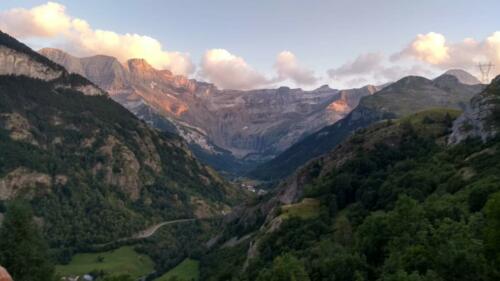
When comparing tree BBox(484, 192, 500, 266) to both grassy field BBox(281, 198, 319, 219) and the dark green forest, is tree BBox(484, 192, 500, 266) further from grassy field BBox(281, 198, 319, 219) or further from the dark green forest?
grassy field BBox(281, 198, 319, 219)

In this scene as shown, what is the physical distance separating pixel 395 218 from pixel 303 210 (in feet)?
245

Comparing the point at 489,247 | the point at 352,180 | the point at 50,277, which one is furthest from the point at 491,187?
the point at 50,277

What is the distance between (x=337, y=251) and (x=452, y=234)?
121 feet

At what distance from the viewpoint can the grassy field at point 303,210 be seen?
155500mm

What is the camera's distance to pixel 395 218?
89000mm

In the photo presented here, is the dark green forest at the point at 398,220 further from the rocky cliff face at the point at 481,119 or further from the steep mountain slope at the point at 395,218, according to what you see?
the rocky cliff face at the point at 481,119

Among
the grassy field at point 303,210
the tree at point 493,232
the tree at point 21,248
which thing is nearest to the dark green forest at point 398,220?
the tree at point 493,232

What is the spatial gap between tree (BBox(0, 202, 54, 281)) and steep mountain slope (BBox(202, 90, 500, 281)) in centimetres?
4747

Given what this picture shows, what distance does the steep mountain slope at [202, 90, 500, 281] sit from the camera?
66.7m

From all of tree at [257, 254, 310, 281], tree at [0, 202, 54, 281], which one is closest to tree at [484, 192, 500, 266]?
tree at [257, 254, 310, 281]

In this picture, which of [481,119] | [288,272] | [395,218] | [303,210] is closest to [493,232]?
[395,218]

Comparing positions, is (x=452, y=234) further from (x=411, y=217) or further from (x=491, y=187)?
(x=491, y=187)

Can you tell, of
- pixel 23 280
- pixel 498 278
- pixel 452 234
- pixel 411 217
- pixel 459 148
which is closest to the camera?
pixel 498 278

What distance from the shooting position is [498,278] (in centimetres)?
5875
